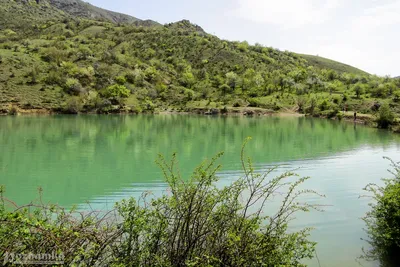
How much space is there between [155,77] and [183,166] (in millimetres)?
84116

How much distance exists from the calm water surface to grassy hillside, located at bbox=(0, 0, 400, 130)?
40417 mm

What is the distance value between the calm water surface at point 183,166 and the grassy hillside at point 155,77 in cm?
4042

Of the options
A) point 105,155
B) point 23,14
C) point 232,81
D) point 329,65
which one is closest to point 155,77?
point 232,81

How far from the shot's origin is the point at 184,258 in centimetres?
485

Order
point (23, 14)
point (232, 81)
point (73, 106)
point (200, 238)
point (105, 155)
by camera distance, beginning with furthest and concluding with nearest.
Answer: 1. point (23, 14)
2. point (232, 81)
3. point (73, 106)
4. point (105, 155)
5. point (200, 238)

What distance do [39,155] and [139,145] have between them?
8.41 metres

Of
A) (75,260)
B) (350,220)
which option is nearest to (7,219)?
(75,260)

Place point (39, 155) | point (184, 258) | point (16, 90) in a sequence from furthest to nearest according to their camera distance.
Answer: point (16, 90) < point (39, 155) < point (184, 258)

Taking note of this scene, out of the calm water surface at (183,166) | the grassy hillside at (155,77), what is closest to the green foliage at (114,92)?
the grassy hillside at (155,77)

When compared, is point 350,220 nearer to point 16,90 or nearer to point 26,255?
point 26,255

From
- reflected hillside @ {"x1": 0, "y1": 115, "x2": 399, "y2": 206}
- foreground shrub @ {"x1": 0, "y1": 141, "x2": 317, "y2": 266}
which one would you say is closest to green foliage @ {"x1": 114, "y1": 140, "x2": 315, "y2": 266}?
foreground shrub @ {"x1": 0, "y1": 141, "x2": 317, "y2": 266}

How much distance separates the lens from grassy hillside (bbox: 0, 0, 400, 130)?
239 ft

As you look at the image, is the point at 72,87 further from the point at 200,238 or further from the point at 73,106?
the point at 200,238

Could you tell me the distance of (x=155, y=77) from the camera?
100m
